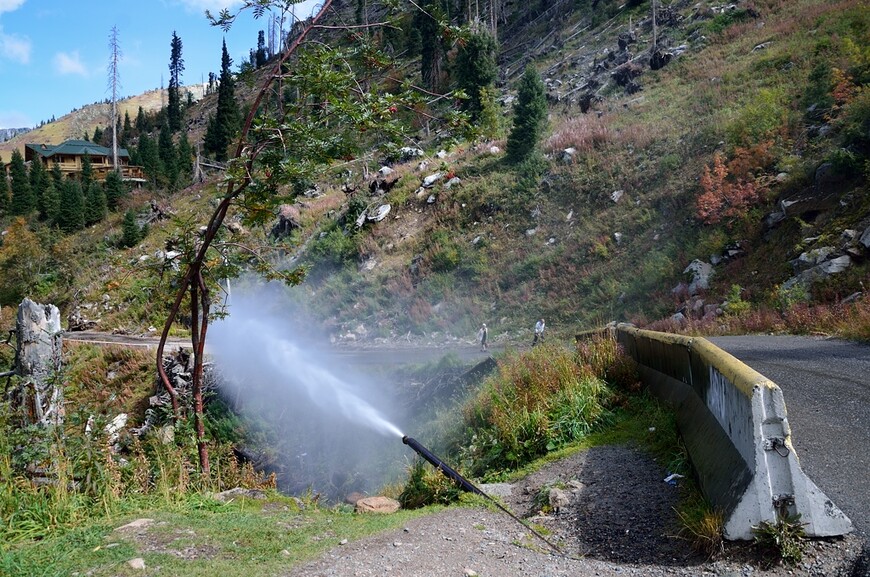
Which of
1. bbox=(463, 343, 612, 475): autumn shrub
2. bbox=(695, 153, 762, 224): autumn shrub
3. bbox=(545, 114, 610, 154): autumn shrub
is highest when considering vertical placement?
bbox=(545, 114, 610, 154): autumn shrub

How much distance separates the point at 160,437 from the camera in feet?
23.8

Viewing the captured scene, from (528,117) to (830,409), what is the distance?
92.6 feet

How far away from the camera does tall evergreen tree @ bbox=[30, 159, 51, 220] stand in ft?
214

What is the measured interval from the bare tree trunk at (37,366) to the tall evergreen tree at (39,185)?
68.4 metres

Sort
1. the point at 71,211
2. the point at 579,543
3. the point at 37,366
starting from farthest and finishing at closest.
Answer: the point at 71,211
the point at 37,366
the point at 579,543

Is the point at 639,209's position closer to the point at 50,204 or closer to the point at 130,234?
the point at 130,234

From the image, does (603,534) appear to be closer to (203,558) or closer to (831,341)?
(203,558)

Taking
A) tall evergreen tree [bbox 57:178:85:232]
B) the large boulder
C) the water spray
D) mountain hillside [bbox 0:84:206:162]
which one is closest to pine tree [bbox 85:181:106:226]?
tall evergreen tree [bbox 57:178:85:232]

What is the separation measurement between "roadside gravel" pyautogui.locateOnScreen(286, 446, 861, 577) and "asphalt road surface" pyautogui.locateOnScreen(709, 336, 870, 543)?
0.79 meters

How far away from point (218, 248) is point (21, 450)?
2807 millimetres

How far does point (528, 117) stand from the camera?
107ft

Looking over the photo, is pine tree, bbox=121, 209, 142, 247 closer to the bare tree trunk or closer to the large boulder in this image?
the bare tree trunk

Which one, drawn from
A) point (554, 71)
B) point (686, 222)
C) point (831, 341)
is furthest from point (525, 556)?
point (554, 71)

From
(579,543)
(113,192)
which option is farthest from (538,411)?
(113,192)
